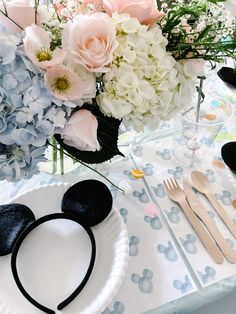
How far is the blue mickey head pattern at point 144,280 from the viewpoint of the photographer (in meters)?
0.57

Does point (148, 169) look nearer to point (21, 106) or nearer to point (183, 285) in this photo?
point (183, 285)

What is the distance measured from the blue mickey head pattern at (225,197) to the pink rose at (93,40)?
1.30 feet

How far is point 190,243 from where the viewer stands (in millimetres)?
628

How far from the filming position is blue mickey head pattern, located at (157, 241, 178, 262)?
0.61 m

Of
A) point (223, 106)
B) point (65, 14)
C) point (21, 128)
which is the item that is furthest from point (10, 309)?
point (223, 106)

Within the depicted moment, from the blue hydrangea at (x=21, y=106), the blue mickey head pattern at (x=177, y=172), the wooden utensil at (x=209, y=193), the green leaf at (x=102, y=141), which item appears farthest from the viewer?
the blue mickey head pattern at (x=177, y=172)

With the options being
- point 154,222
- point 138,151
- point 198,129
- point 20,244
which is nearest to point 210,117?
point 198,129

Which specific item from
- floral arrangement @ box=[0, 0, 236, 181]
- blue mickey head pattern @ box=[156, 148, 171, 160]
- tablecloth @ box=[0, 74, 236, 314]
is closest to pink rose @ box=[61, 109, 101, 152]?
floral arrangement @ box=[0, 0, 236, 181]

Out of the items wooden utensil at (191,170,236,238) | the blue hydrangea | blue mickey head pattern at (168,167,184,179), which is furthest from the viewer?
blue mickey head pattern at (168,167,184,179)

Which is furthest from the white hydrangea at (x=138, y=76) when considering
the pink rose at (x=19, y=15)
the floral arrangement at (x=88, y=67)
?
the pink rose at (x=19, y=15)

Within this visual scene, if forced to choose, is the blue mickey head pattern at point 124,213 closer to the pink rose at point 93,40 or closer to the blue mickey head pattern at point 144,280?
the blue mickey head pattern at point 144,280

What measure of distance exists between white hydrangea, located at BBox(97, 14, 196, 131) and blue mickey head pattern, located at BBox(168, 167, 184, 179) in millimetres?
272

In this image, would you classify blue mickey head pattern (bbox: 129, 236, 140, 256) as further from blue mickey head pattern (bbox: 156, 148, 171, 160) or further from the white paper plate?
blue mickey head pattern (bbox: 156, 148, 171, 160)

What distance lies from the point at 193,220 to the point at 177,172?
0.14 m
